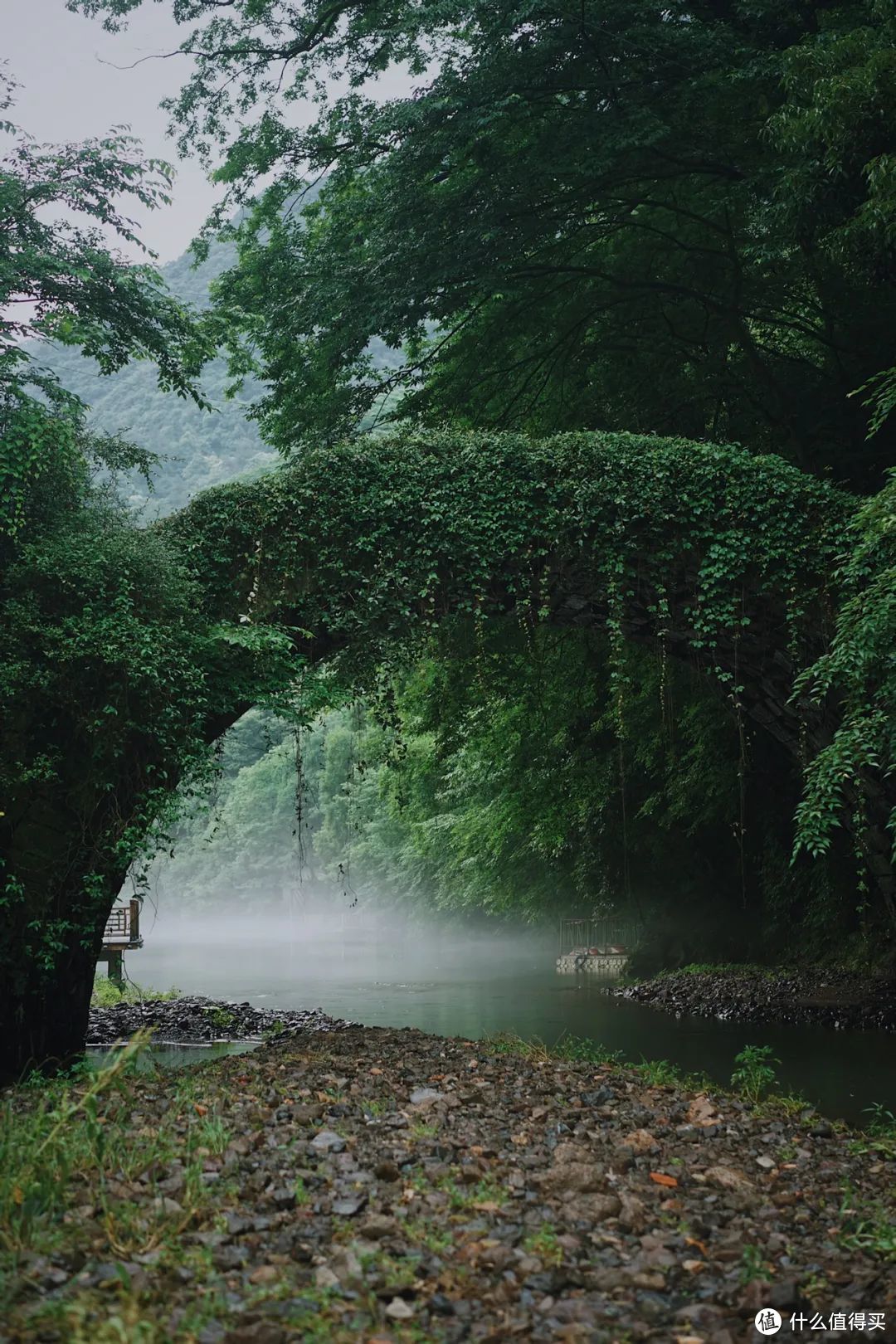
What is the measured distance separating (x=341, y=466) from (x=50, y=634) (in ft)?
11.0

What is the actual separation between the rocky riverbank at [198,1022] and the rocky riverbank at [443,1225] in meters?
6.95

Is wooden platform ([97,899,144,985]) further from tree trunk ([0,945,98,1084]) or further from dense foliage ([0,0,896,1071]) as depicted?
tree trunk ([0,945,98,1084])

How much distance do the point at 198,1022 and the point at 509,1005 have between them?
18.2 feet

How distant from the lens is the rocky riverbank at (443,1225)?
3377 millimetres

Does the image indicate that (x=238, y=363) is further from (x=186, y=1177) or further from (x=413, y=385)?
(x=186, y=1177)

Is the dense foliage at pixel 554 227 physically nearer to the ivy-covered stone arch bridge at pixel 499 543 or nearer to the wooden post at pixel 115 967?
the ivy-covered stone arch bridge at pixel 499 543

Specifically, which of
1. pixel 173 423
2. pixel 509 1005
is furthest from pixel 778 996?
pixel 173 423

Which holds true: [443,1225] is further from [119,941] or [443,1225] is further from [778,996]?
[119,941]

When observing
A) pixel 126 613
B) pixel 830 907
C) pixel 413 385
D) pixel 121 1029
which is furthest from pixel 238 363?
pixel 830 907

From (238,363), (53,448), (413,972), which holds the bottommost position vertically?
(413,972)

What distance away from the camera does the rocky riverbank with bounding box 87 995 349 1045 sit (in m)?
13.6

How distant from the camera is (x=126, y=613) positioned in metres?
9.34

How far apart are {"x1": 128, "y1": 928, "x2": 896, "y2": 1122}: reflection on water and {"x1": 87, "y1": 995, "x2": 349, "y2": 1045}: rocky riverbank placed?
3.98 ft

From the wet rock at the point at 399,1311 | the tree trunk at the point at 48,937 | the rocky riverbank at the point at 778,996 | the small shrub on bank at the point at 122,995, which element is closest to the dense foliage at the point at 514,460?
the tree trunk at the point at 48,937
